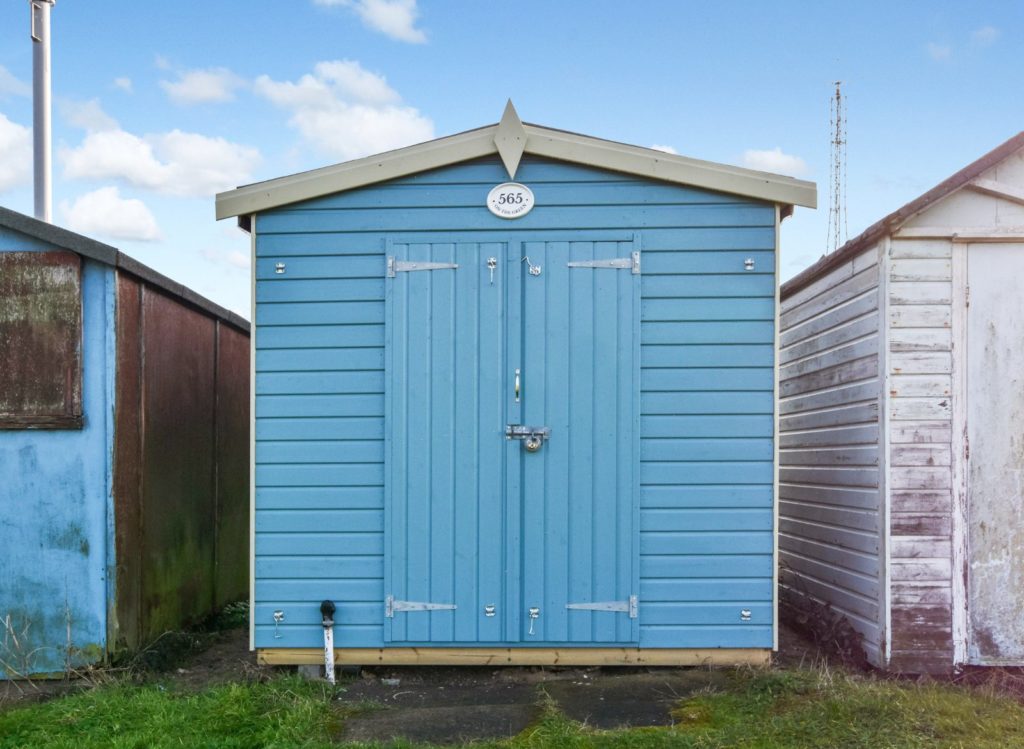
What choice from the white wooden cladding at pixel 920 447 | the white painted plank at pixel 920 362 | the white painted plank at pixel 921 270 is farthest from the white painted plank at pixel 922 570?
the white painted plank at pixel 921 270

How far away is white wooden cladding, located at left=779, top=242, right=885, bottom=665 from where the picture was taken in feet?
17.0

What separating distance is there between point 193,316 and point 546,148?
3009 mm

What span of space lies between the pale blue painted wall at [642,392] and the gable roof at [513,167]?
0.09 metres

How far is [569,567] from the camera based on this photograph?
4977 millimetres

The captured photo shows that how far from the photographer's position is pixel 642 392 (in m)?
5.02

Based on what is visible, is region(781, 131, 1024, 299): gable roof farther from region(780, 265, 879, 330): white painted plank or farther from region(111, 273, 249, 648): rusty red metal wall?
region(111, 273, 249, 648): rusty red metal wall

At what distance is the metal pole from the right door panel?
6077 mm

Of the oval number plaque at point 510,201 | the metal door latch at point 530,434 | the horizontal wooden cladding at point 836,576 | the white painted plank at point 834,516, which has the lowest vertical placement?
the horizontal wooden cladding at point 836,576

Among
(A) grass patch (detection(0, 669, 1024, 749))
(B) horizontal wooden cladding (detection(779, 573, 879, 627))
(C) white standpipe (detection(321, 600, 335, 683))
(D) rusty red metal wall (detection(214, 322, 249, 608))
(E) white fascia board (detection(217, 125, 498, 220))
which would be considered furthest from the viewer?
(D) rusty red metal wall (detection(214, 322, 249, 608))

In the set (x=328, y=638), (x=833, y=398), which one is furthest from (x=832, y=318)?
(x=328, y=638)

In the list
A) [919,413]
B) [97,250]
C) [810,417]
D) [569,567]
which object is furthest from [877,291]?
[97,250]

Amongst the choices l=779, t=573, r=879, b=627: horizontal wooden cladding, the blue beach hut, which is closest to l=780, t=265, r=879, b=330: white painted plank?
the blue beach hut

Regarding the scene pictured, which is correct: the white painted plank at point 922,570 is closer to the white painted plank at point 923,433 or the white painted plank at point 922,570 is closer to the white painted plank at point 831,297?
the white painted plank at point 923,433

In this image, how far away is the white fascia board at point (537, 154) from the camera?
500cm
